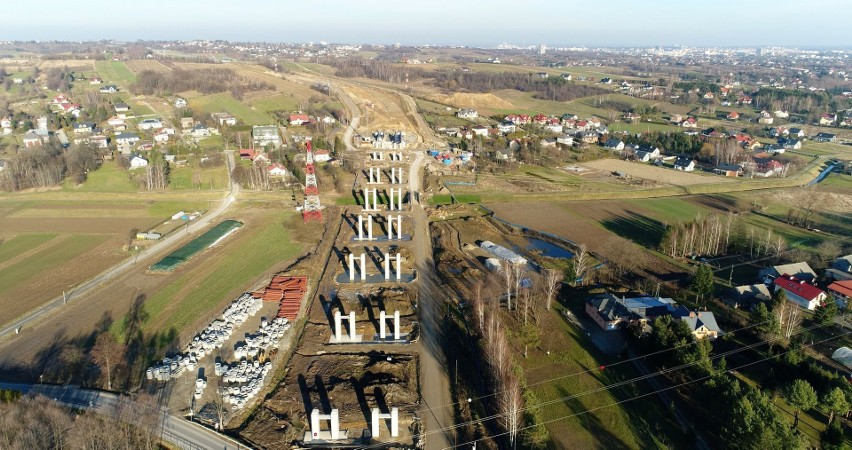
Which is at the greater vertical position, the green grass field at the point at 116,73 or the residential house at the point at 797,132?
the green grass field at the point at 116,73

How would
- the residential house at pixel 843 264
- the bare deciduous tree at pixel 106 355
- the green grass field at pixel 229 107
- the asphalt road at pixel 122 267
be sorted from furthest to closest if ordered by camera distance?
the green grass field at pixel 229 107 < the residential house at pixel 843 264 < the asphalt road at pixel 122 267 < the bare deciduous tree at pixel 106 355

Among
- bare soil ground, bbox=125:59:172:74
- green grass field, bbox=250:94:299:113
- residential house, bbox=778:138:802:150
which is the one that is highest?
bare soil ground, bbox=125:59:172:74

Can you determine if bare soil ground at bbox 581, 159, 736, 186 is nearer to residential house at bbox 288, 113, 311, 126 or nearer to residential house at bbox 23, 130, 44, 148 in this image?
residential house at bbox 288, 113, 311, 126

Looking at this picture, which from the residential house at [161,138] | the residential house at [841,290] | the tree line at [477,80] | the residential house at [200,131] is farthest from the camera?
the tree line at [477,80]

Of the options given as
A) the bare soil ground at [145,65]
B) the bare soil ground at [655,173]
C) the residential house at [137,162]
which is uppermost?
the bare soil ground at [145,65]

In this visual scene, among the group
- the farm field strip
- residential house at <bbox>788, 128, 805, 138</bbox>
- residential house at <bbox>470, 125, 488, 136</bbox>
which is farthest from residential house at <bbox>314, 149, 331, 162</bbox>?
residential house at <bbox>788, 128, 805, 138</bbox>

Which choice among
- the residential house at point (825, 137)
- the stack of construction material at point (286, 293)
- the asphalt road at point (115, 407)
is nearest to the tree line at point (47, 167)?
the stack of construction material at point (286, 293)

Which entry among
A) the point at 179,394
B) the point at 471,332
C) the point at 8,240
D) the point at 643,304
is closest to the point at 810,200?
the point at 643,304

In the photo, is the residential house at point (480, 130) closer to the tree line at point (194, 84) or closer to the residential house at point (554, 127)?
the residential house at point (554, 127)
